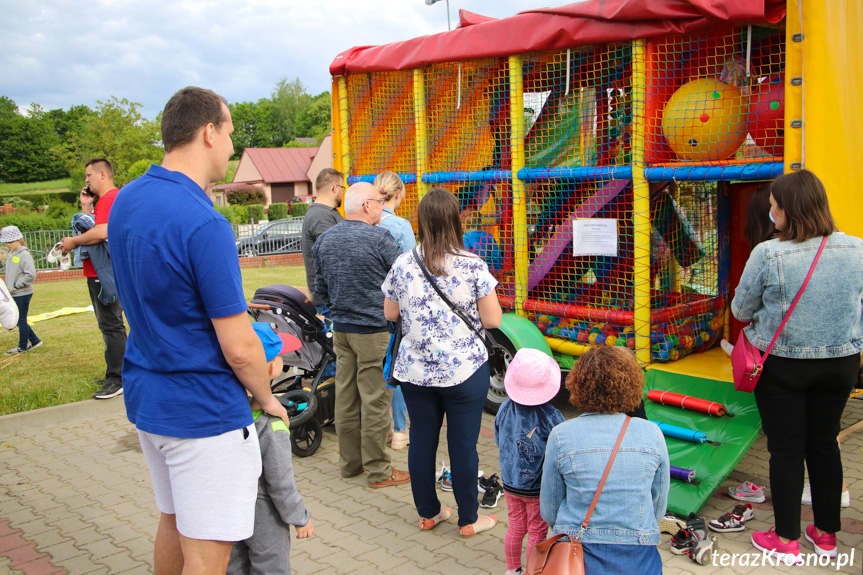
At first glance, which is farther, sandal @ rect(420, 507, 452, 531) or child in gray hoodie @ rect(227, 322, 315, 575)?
sandal @ rect(420, 507, 452, 531)

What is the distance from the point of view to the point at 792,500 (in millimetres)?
3320

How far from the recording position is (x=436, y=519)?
12.7 ft

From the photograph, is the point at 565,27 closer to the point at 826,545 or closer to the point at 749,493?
the point at 749,493

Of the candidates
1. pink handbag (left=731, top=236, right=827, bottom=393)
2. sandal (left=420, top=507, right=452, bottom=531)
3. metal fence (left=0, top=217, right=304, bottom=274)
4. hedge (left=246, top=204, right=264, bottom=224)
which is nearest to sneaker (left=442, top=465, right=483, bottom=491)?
sandal (left=420, top=507, right=452, bottom=531)

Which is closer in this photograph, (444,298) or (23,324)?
(444,298)

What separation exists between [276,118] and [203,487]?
111 m

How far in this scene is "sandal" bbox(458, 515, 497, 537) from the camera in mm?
3744

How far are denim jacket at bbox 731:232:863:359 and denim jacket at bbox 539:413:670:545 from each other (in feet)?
4.17

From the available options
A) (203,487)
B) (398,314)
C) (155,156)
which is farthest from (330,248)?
(155,156)

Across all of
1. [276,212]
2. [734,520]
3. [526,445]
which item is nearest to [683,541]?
[734,520]

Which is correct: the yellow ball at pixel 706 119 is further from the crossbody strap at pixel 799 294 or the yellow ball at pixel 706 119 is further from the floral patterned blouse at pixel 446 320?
the floral patterned blouse at pixel 446 320

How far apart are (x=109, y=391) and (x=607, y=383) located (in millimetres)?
5640

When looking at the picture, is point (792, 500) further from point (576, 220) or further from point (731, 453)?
point (576, 220)

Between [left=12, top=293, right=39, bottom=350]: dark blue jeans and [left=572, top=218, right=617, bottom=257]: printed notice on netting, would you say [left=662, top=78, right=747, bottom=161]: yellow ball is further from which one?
[left=12, top=293, right=39, bottom=350]: dark blue jeans
